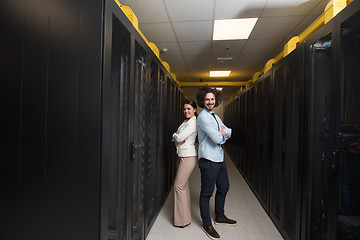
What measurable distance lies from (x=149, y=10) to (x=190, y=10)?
1.58ft

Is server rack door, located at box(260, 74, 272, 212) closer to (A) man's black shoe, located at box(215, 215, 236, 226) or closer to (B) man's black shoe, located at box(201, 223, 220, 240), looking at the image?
(A) man's black shoe, located at box(215, 215, 236, 226)

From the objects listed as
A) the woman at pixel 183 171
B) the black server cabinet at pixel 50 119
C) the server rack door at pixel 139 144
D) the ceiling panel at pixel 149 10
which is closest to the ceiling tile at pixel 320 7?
the ceiling panel at pixel 149 10

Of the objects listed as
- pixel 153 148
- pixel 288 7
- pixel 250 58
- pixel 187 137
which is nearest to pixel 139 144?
pixel 153 148

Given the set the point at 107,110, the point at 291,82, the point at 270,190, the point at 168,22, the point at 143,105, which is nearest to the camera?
the point at 107,110

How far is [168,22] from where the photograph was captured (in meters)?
2.32

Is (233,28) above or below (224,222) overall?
above

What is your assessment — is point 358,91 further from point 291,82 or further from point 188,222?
point 188,222

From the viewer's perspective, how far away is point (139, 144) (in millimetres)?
1415

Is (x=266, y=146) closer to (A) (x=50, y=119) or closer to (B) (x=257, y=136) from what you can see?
(B) (x=257, y=136)

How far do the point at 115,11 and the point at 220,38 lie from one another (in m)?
2.24

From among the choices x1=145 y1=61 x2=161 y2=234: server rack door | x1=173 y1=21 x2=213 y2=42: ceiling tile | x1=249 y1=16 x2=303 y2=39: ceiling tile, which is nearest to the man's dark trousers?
x1=145 y1=61 x2=161 y2=234: server rack door

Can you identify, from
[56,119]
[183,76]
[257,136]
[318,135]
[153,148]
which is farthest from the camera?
[183,76]

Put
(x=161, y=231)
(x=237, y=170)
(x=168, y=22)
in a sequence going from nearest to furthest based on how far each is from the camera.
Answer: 1. (x=161, y=231)
2. (x=168, y=22)
3. (x=237, y=170)

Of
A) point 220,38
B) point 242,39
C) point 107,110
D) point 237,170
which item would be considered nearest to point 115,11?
point 107,110
